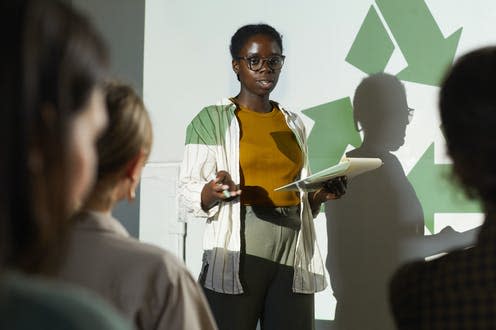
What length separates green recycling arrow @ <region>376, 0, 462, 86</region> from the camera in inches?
120

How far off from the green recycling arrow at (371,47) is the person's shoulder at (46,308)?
2.76m

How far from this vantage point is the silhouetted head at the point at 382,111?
309 cm

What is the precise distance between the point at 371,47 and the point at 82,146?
2.71 m

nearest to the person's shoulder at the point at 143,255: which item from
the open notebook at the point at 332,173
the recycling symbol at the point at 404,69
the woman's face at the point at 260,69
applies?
the open notebook at the point at 332,173

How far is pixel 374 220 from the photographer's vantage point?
311 cm

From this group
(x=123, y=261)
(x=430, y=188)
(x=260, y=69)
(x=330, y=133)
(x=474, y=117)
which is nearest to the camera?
(x=474, y=117)

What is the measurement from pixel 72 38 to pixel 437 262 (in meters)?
0.67

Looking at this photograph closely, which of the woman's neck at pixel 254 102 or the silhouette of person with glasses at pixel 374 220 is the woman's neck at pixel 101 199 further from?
the silhouette of person with glasses at pixel 374 220

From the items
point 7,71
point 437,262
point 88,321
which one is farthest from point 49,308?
point 437,262

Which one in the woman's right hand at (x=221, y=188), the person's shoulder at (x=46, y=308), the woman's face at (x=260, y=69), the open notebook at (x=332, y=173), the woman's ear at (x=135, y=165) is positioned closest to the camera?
the person's shoulder at (x=46, y=308)

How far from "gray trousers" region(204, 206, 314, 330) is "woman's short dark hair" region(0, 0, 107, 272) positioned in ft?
6.47

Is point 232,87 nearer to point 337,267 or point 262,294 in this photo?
point 337,267

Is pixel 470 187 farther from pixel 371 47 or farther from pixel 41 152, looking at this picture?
pixel 371 47

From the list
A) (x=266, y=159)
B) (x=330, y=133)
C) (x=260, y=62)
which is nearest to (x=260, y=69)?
(x=260, y=62)
